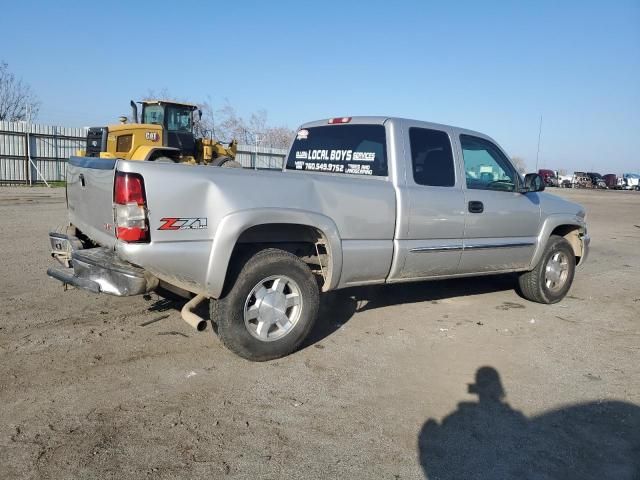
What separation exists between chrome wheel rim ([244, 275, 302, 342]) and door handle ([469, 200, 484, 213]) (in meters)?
2.13

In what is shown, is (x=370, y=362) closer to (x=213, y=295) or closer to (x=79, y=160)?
(x=213, y=295)

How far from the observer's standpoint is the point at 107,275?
373 cm

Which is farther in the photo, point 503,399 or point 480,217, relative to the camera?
point 480,217

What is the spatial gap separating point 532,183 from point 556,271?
132 centimetres

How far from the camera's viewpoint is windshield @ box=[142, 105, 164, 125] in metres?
18.1

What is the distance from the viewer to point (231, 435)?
3113mm

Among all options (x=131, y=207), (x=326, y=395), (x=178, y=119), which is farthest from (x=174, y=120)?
(x=326, y=395)

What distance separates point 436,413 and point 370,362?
91 centimetres

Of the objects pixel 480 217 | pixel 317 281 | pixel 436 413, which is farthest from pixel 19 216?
pixel 436 413

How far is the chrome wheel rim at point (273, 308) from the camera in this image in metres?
4.09

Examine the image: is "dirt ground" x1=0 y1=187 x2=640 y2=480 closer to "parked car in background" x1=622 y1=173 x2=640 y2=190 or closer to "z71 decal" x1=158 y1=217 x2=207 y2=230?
"z71 decal" x1=158 y1=217 x2=207 y2=230

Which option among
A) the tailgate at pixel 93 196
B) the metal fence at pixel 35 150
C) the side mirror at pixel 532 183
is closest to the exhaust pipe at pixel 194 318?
the tailgate at pixel 93 196

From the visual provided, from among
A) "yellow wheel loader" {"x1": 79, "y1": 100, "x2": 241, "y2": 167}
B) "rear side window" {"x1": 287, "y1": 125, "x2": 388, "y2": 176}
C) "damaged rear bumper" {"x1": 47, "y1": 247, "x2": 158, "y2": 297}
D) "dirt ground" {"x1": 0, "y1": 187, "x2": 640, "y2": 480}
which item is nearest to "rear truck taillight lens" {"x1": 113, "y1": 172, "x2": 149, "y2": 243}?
"damaged rear bumper" {"x1": 47, "y1": 247, "x2": 158, "y2": 297}

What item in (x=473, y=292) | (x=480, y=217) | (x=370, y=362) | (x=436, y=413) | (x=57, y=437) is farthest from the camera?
(x=473, y=292)
